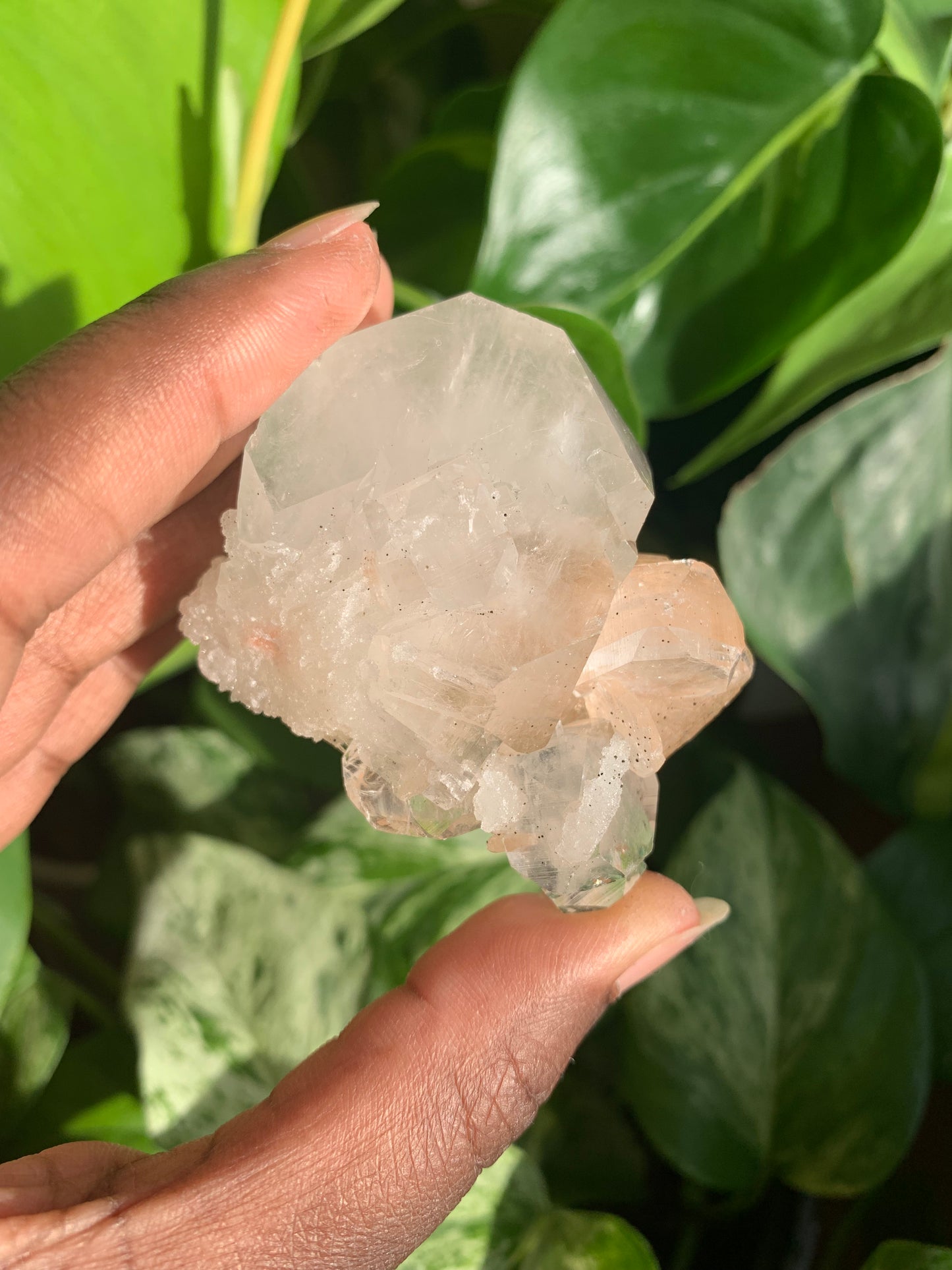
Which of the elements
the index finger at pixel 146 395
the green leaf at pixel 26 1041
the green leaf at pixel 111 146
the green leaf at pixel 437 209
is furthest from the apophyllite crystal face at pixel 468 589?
the green leaf at pixel 437 209

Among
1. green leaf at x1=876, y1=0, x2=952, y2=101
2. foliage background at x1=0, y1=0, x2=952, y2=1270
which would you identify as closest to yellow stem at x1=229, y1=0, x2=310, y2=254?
foliage background at x1=0, y1=0, x2=952, y2=1270

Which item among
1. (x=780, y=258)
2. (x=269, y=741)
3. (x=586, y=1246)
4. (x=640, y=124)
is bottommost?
(x=586, y=1246)

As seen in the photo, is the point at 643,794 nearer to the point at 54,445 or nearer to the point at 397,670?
the point at 397,670

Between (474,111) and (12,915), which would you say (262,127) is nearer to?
(474,111)

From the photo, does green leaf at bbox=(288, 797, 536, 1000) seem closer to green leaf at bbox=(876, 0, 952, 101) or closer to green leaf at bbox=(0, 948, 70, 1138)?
green leaf at bbox=(0, 948, 70, 1138)

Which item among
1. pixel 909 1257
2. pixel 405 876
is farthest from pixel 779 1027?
pixel 405 876

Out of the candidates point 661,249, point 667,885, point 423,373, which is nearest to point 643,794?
point 667,885

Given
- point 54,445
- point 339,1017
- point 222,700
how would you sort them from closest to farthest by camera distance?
point 54,445 < point 339,1017 < point 222,700
